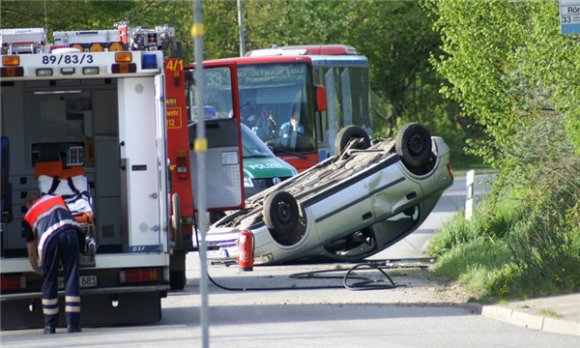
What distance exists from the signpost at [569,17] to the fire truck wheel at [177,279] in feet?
17.3

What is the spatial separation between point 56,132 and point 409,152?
4.85 metres

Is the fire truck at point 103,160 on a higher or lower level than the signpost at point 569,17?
lower

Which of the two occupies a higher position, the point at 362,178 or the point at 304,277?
the point at 362,178

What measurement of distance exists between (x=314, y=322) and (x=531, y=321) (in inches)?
85.3

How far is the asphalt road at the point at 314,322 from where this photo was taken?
439 inches

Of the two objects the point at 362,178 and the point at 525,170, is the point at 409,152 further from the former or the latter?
the point at 525,170

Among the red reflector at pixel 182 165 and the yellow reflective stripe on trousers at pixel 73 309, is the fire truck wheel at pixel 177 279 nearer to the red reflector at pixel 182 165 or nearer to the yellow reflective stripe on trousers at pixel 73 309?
the red reflector at pixel 182 165

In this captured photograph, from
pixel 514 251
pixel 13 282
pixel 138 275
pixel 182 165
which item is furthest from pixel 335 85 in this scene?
pixel 13 282

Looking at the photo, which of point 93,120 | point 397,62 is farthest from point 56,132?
point 397,62

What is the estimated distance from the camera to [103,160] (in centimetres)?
1433

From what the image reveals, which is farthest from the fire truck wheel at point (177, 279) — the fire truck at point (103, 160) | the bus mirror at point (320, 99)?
the bus mirror at point (320, 99)

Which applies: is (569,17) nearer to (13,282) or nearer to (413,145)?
(413,145)

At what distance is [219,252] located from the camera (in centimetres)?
1644

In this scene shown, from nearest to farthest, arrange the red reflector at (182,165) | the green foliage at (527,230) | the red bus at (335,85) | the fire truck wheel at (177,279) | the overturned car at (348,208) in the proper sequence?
the green foliage at (527,230), the red reflector at (182,165), the fire truck wheel at (177,279), the overturned car at (348,208), the red bus at (335,85)
